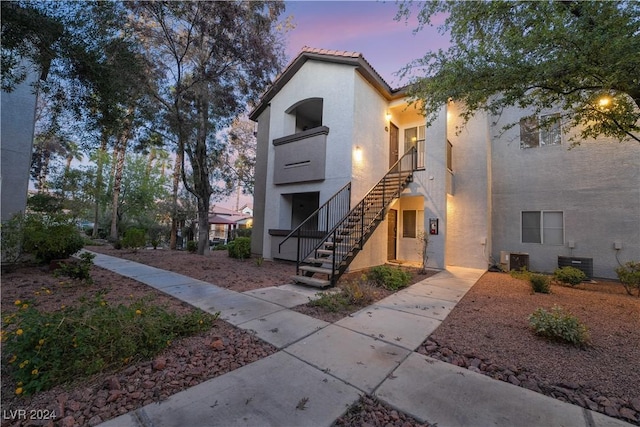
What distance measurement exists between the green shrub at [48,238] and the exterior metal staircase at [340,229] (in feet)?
19.0

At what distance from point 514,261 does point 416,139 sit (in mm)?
5908

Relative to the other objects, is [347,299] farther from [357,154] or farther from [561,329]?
[357,154]

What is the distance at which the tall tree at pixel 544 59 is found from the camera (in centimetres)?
386

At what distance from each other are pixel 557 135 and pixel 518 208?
2827 mm

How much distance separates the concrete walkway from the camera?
2006 millimetres

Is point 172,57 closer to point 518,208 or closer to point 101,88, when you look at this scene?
point 101,88

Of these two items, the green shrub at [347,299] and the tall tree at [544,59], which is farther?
the green shrub at [347,299]

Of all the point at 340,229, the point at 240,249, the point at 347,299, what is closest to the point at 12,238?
the point at 240,249

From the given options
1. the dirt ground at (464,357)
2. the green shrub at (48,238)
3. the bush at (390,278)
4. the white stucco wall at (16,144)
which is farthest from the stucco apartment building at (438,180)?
the white stucco wall at (16,144)

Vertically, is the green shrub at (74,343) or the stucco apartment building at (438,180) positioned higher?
the stucco apartment building at (438,180)

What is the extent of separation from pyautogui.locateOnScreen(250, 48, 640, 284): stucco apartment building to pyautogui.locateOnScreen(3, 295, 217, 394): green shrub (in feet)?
17.0

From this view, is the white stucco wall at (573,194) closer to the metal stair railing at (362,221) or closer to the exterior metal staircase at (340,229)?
the metal stair railing at (362,221)

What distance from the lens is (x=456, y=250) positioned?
10000 millimetres

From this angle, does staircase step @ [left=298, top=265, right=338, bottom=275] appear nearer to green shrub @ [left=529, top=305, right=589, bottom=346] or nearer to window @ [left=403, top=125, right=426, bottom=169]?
green shrub @ [left=529, top=305, right=589, bottom=346]
